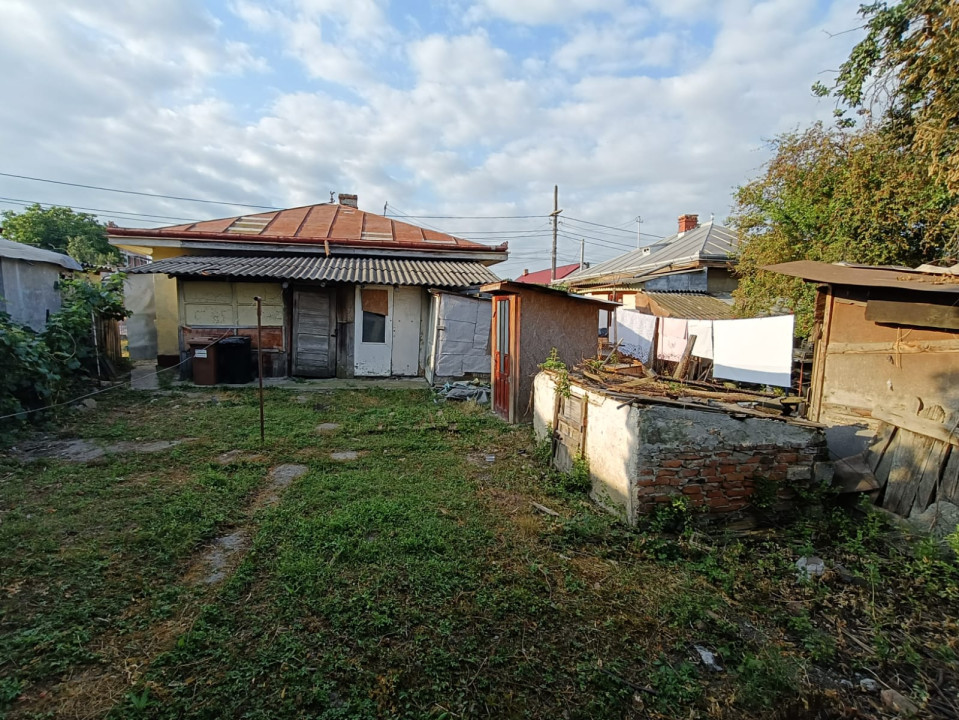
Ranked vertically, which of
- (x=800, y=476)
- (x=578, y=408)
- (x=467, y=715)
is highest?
(x=578, y=408)

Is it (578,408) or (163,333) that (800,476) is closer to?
(578,408)

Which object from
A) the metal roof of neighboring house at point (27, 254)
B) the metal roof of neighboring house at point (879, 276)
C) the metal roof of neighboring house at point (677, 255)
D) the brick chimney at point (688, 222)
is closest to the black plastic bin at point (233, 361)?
the metal roof of neighboring house at point (27, 254)

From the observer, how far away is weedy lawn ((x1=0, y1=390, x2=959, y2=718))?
7.57 feet

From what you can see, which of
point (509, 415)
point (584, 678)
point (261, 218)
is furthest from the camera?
point (261, 218)

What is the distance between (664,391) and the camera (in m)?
4.66

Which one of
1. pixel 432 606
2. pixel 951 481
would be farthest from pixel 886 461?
pixel 432 606

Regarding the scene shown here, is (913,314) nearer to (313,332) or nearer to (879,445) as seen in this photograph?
(879,445)

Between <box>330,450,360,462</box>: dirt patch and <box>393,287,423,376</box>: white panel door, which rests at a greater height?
<box>393,287,423,376</box>: white panel door

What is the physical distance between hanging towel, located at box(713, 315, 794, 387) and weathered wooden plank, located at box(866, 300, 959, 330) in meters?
3.64

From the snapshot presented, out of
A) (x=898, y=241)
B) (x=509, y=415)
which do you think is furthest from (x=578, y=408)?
(x=898, y=241)

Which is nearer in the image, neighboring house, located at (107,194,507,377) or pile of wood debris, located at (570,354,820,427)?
pile of wood debris, located at (570,354,820,427)

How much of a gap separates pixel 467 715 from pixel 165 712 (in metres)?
1.38

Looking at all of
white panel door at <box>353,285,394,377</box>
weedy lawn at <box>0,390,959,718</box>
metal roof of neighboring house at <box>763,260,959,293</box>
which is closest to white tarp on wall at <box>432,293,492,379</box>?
white panel door at <box>353,285,394,377</box>

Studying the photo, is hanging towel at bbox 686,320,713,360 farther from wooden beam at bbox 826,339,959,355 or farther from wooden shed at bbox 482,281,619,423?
wooden beam at bbox 826,339,959,355
